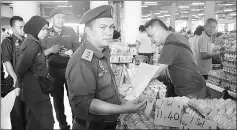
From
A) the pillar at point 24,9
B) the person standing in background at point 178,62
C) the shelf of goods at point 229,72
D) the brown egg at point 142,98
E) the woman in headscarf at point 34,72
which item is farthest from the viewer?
the pillar at point 24,9

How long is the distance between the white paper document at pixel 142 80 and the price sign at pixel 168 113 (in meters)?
0.35

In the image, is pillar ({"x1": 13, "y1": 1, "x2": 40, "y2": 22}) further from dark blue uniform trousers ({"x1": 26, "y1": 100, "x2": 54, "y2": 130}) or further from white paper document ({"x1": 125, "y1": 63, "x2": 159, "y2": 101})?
white paper document ({"x1": 125, "y1": 63, "x2": 159, "y2": 101})

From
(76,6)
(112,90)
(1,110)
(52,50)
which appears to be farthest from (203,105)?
(76,6)

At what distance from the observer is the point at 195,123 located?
4.64 feet

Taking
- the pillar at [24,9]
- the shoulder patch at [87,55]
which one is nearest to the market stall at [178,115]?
the shoulder patch at [87,55]

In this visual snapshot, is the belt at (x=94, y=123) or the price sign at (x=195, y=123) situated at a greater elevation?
the price sign at (x=195, y=123)

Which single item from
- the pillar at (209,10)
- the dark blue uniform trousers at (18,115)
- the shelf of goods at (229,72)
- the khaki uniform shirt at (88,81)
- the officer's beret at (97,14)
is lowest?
the dark blue uniform trousers at (18,115)

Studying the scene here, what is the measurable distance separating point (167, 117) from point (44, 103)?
1.99m

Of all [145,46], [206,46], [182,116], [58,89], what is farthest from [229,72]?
[182,116]

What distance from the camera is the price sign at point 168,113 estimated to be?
157 centimetres

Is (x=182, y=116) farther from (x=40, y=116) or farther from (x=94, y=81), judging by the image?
(x=40, y=116)

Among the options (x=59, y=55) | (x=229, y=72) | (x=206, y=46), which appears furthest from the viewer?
(x=229, y=72)

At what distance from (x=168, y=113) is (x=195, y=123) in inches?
8.9

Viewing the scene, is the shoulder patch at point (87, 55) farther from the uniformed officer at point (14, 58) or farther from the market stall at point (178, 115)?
the uniformed officer at point (14, 58)
